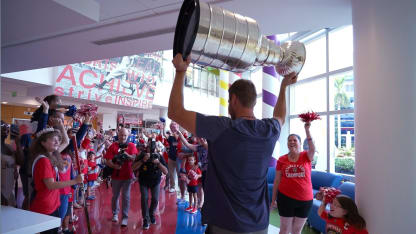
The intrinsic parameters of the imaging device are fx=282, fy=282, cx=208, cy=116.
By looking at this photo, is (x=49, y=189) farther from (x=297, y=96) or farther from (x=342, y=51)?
(x=297, y=96)

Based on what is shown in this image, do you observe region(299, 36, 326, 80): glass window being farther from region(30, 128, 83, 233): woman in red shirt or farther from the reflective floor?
region(30, 128, 83, 233): woman in red shirt

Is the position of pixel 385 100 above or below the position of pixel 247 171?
above

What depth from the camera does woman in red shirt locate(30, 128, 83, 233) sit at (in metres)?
2.26

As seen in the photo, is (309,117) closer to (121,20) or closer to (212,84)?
(121,20)

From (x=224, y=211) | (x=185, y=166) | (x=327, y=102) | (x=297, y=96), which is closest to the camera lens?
(x=224, y=211)

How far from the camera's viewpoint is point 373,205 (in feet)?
7.25

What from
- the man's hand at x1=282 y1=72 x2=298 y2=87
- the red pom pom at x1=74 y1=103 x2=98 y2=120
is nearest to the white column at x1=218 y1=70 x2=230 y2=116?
the red pom pom at x1=74 y1=103 x2=98 y2=120

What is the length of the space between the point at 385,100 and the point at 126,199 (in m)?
3.63

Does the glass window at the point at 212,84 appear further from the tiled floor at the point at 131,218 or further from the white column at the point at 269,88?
the tiled floor at the point at 131,218

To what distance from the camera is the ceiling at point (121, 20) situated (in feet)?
9.06

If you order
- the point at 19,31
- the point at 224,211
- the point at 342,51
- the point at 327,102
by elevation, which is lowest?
the point at 224,211

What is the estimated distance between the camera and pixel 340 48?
5.87 meters

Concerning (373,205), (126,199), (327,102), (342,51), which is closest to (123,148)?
(126,199)

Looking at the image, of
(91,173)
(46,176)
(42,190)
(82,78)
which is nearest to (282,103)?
(46,176)
